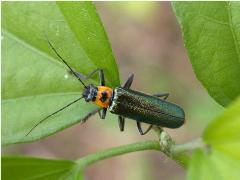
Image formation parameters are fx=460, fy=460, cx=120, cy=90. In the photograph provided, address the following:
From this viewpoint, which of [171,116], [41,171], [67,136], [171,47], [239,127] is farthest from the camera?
[171,47]

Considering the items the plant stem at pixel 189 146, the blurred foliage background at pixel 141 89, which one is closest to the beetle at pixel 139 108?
the plant stem at pixel 189 146

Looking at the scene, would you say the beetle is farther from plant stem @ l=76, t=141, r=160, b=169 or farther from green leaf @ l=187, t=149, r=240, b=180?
green leaf @ l=187, t=149, r=240, b=180

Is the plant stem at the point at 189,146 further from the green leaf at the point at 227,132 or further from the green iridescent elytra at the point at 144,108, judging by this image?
the green iridescent elytra at the point at 144,108

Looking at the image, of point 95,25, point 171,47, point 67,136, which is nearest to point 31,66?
point 95,25

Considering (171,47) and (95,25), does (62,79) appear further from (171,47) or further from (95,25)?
(171,47)

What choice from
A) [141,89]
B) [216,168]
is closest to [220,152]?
[216,168]

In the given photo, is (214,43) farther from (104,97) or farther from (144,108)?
(144,108)
